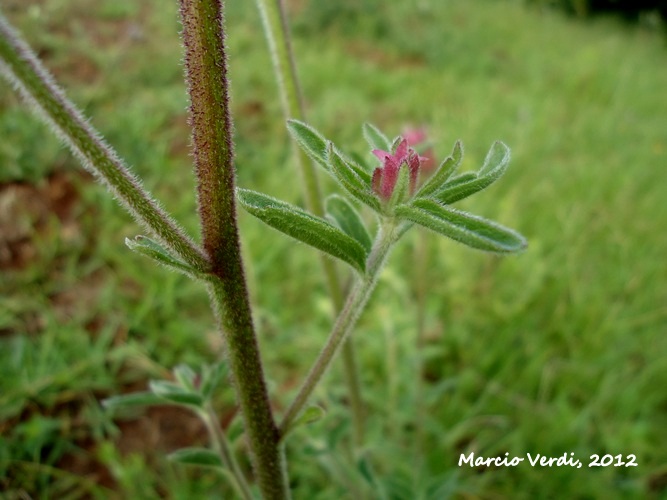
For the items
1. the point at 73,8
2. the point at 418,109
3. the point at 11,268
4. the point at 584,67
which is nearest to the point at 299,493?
the point at 11,268

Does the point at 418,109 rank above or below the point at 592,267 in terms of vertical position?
above

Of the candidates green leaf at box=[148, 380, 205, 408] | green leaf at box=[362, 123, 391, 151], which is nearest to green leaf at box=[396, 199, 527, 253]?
green leaf at box=[362, 123, 391, 151]

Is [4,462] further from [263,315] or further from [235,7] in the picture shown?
[235,7]

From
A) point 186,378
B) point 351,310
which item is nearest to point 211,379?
point 186,378

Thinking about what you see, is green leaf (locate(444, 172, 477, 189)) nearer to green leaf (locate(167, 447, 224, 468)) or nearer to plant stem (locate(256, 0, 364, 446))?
plant stem (locate(256, 0, 364, 446))

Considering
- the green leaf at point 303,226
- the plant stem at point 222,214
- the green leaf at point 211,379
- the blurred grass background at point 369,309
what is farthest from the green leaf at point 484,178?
the blurred grass background at point 369,309
